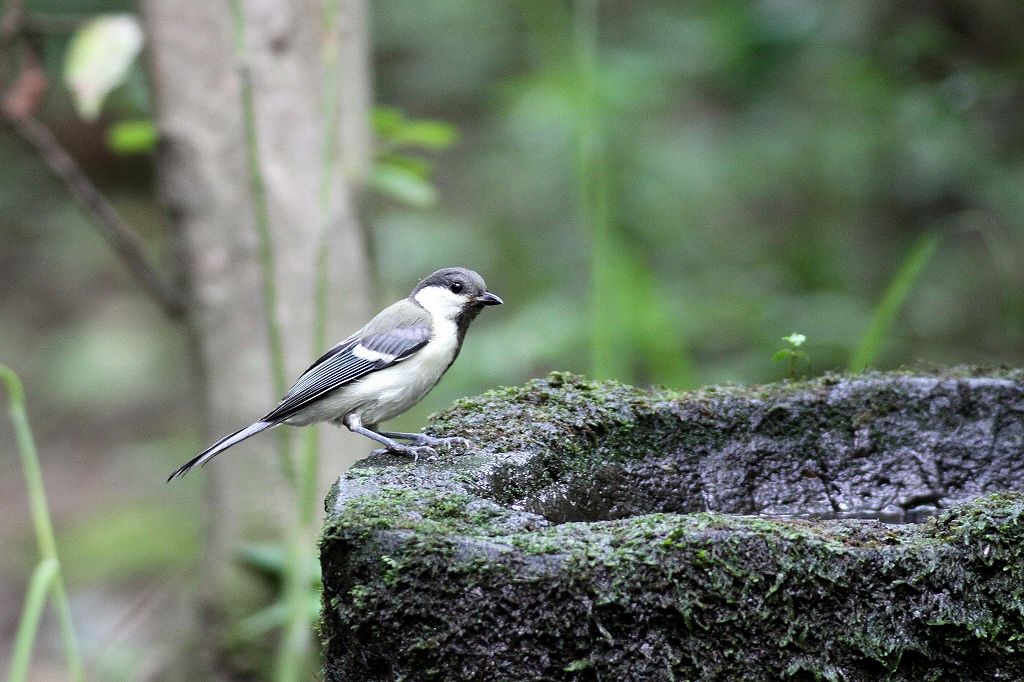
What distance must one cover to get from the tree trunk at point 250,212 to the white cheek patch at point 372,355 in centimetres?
106

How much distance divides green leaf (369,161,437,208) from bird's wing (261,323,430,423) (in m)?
0.99

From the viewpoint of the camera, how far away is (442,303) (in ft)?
10.7

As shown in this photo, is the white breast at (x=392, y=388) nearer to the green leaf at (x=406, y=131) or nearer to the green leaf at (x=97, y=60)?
the green leaf at (x=406, y=131)

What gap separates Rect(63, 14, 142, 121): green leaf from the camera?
3.48 meters

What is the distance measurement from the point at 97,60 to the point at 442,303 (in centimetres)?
155

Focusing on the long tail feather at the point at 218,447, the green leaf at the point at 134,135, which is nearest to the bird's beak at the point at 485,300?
the long tail feather at the point at 218,447

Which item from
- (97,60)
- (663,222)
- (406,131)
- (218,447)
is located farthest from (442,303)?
(663,222)

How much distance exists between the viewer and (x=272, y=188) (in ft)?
13.1

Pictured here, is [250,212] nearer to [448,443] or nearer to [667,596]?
[448,443]

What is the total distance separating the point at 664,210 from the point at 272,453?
396 cm

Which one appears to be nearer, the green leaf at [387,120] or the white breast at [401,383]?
the white breast at [401,383]

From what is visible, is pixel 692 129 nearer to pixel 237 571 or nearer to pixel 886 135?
pixel 886 135

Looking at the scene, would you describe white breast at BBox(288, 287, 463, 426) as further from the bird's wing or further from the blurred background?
the blurred background

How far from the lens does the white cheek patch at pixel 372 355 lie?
119 inches
